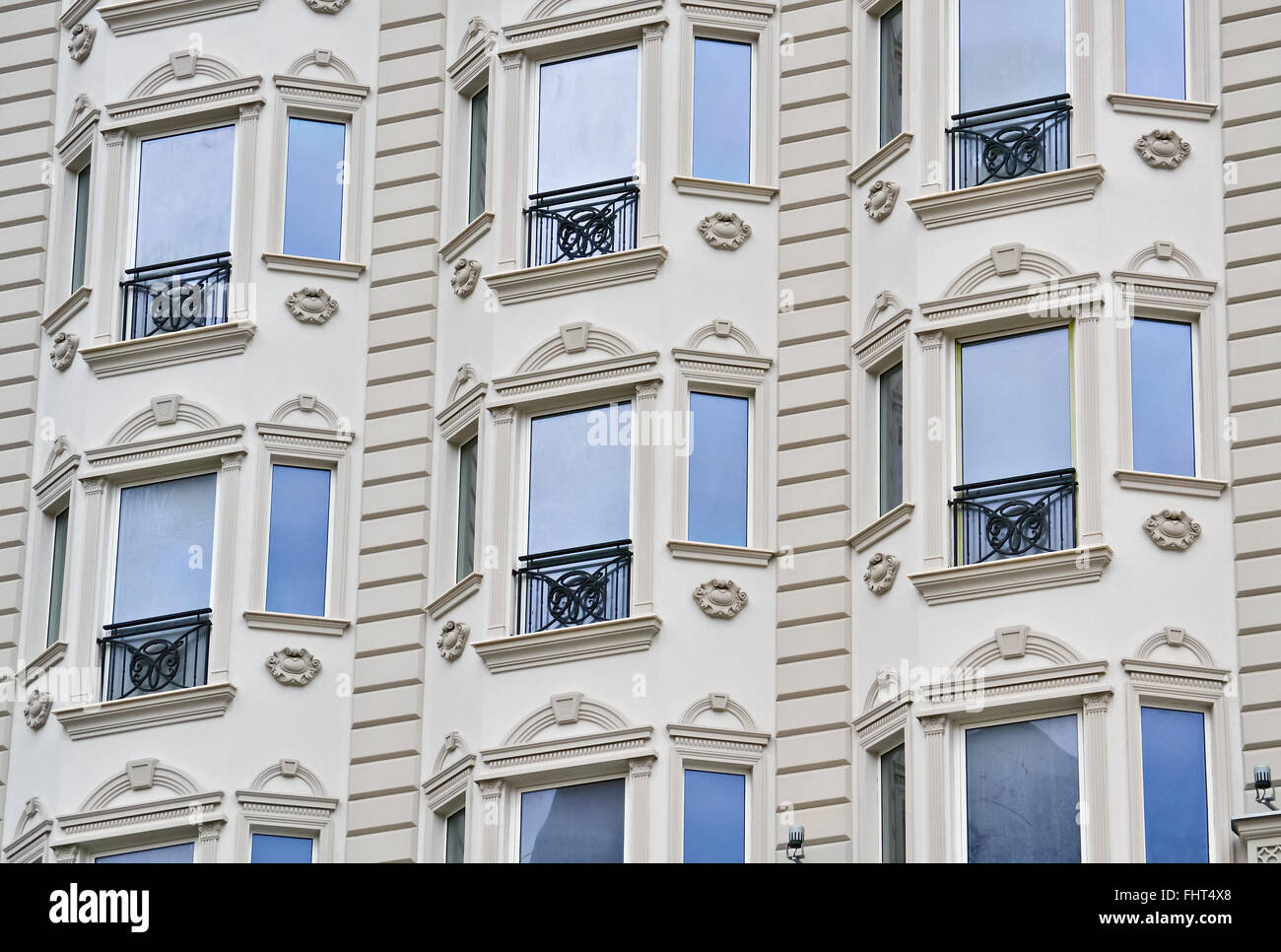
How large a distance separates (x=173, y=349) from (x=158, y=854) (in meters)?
5.84

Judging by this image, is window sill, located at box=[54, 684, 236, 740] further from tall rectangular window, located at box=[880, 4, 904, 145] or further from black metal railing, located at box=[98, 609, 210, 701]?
tall rectangular window, located at box=[880, 4, 904, 145]

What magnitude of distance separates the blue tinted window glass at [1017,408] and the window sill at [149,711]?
845 cm

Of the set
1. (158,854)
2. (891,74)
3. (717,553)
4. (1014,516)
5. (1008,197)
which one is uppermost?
(891,74)

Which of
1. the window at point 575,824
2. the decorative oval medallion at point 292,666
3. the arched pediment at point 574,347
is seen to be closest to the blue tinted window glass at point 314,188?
the arched pediment at point 574,347

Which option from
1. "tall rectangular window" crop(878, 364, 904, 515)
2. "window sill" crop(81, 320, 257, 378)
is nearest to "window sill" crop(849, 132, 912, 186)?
"tall rectangular window" crop(878, 364, 904, 515)

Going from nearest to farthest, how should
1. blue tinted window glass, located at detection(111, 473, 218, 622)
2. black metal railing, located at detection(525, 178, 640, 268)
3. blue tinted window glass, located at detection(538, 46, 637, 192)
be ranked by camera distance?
black metal railing, located at detection(525, 178, 640, 268) → blue tinted window glass, located at detection(111, 473, 218, 622) → blue tinted window glass, located at detection(538, 46, 637, 192)

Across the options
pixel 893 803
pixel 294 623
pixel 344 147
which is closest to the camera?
pixel 893 803

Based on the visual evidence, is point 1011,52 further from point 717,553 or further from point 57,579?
point 57,579

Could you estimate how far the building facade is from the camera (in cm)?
3241

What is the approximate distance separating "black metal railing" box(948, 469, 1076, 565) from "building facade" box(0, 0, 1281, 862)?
0.05m

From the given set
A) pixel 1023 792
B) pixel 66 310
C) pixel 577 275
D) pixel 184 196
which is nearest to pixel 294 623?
pixel 577 275

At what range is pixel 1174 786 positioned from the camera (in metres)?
31.5
